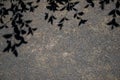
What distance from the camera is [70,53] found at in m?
3.74

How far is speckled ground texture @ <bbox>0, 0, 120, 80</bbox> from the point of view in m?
3.45

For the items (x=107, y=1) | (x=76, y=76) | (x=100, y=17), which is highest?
(x=107, y=1)

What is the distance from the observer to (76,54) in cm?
369

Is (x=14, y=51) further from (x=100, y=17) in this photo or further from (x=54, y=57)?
(x=100, y=17)

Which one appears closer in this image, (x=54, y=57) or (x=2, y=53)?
(x=54, y=57)

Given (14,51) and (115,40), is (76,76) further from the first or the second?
(14,51)

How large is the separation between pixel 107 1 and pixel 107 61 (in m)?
1.43

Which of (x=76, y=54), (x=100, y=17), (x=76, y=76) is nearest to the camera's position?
(x=76, y=76)

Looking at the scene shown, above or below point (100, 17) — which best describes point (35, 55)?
below

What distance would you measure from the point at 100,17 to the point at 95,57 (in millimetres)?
983

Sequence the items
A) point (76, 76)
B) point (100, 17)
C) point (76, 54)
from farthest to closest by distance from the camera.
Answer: point (100, 17), point (76, 54), point (76, 76)

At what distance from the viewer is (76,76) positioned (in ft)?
11.3

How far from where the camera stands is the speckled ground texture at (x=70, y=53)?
11.3ft

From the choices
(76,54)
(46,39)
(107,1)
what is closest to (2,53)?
(46,39)
